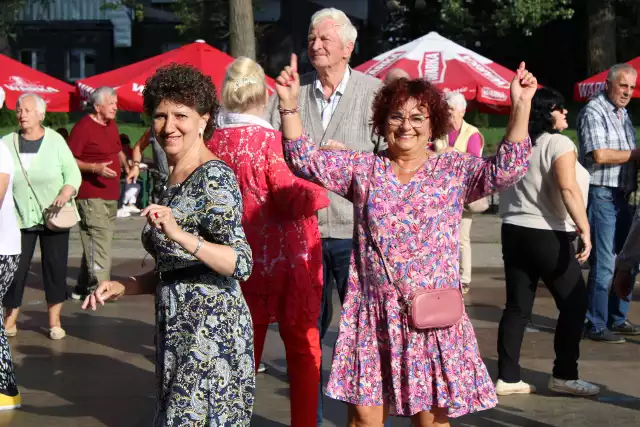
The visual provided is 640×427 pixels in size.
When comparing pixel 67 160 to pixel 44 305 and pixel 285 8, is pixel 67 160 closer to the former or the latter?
pixel 44 305

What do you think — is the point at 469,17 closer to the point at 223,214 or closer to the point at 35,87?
the point at 35,87

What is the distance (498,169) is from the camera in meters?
4.09

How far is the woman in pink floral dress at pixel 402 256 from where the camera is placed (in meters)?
4.18

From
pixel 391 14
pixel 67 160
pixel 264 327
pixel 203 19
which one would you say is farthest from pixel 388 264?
pixel 391 14

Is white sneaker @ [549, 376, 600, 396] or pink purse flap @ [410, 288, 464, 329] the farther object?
white sneaker @ [549, 376, 600, 396]

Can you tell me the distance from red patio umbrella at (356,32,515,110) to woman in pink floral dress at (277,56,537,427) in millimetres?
9579

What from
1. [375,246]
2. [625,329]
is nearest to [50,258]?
[625,329]

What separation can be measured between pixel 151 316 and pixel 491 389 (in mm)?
5580

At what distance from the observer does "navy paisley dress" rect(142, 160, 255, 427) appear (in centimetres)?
384

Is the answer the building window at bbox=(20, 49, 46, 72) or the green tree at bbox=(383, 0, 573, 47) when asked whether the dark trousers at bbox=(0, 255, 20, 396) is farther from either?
the building window at bbox=(20, 49, 46, 72)

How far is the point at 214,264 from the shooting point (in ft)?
12.4

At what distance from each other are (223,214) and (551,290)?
326 cm

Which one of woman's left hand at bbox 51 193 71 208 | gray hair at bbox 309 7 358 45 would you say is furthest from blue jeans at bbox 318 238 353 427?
woman's left hand at bbox 51 193 71 208

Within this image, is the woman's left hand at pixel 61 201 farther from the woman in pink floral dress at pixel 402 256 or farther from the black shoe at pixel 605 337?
the woman in pink floral dress at pixel 402 256
